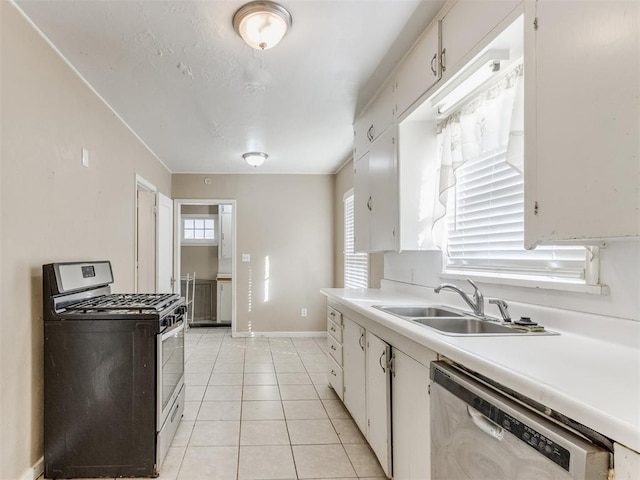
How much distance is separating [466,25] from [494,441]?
1.67 m

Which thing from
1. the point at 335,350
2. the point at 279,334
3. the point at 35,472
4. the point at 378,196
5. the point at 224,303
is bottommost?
the point at 279,334

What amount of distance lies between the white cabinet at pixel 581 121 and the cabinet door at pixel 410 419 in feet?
2.34

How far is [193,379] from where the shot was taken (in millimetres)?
3732

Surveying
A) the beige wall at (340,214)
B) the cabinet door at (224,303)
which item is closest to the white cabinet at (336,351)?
the beige wall at (340,214)

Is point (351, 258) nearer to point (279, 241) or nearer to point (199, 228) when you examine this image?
point (279, 241)

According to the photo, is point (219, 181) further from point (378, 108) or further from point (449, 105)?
point (449, 105)

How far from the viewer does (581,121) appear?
41.6 inches

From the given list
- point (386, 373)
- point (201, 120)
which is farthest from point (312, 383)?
point (201, 120)

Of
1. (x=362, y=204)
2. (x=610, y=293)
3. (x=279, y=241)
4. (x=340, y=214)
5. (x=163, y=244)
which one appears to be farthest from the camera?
(x=279, y=241)

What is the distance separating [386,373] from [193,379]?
8.35 ft

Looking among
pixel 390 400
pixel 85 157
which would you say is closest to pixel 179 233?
pixel 85 157

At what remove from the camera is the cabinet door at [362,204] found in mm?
3191

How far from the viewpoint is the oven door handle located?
7.23 ft

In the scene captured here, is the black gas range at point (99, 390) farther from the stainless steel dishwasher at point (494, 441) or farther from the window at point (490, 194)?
the window at point (490, 194)
